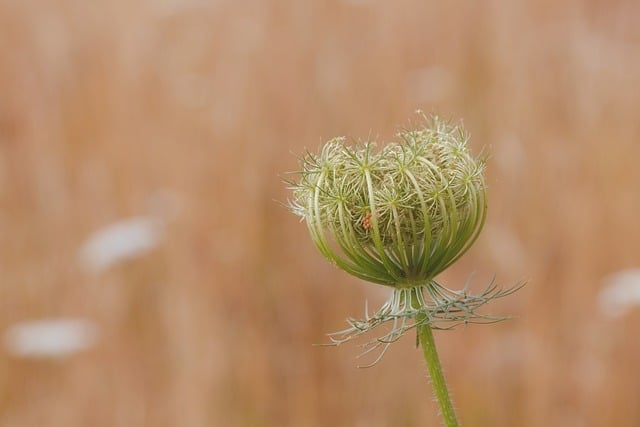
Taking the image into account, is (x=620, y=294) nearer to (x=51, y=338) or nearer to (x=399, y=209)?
(x=399, y=209)

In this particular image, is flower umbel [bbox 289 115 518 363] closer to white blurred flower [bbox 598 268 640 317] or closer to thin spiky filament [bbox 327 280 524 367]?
thin spiky filament [bbox 327 280 524 367]

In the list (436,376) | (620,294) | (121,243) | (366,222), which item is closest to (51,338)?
(121,243)

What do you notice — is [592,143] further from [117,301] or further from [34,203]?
[34,203]

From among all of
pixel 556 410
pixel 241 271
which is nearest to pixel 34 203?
pixel 241 271

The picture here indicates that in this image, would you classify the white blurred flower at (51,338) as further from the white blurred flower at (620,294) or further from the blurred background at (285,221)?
the white blurred flower at (620,294)

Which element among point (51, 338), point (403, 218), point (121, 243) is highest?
point (121, 243)

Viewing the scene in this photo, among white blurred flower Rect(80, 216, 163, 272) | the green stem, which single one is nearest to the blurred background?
white blurred flower Rect(80, 216, 163, 272)
